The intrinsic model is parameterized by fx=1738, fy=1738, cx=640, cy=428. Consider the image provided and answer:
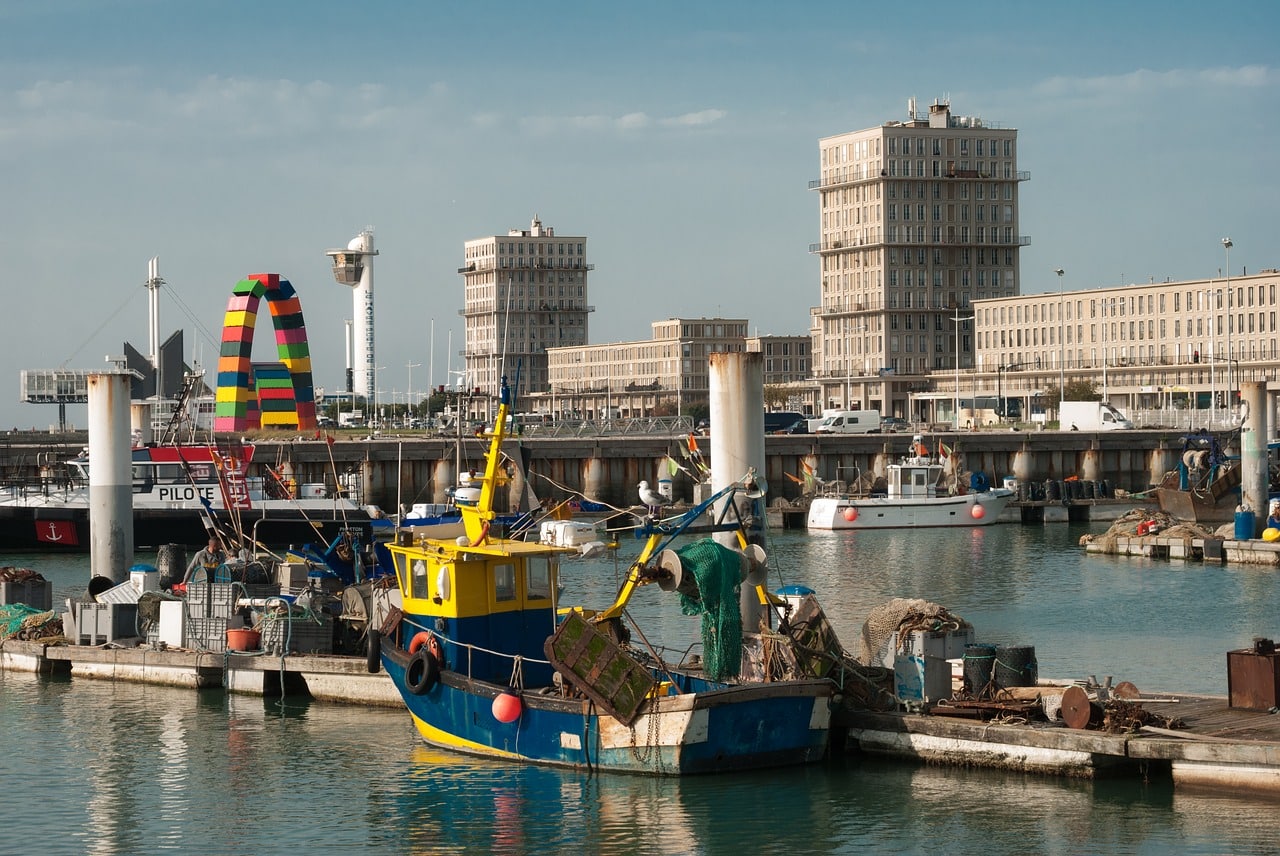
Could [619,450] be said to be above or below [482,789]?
above

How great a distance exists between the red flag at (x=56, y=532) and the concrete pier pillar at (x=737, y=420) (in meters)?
42.1

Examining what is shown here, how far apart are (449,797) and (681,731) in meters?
3.43

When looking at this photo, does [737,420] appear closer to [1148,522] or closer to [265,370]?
[1148,522]

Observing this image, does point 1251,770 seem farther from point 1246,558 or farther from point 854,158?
point 854,158

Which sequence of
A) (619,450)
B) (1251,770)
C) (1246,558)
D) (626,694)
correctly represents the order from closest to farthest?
1. (1251,770)
2. (626,694)
3. (1246,558)
4. (619,450)

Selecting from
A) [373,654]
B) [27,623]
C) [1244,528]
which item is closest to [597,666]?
[373,654]

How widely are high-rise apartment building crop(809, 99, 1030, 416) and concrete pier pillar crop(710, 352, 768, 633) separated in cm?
13979

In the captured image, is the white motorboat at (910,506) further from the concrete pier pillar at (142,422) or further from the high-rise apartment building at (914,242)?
the high-rise apartment building at (914,242)

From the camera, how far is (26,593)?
3841 centimetres

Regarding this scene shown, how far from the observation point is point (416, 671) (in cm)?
2561

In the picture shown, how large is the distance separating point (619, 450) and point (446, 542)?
185 ft

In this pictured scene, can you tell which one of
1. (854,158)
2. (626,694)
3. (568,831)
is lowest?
(568,831)

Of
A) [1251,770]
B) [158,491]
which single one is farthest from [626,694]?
[158,491]

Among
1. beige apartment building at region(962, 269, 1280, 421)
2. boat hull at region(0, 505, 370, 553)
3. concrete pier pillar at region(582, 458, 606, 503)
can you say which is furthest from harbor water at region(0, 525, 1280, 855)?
beige apartment building at region(962, 269, 1280, 421)
